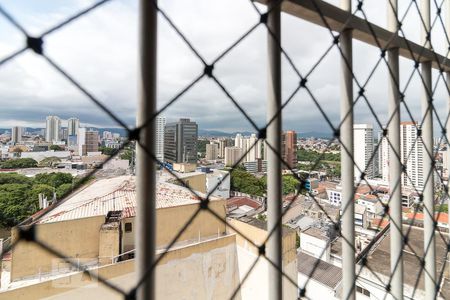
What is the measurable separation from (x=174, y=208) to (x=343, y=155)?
2.20 metres

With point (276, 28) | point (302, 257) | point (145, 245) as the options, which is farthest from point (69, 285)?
point (302, 257)

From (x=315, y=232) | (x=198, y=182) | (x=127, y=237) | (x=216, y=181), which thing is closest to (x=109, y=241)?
(x=127, y=237)

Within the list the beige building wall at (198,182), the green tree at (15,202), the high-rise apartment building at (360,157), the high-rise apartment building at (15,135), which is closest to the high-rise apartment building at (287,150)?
the high-rise apartment building at (360,157)

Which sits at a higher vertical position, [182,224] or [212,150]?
[212,150]

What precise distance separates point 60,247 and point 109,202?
0.73 metres

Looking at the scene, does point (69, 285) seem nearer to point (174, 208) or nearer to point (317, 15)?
point (174, 208)

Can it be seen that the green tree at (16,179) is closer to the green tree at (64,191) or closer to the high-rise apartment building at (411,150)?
the green tree at (64,191)

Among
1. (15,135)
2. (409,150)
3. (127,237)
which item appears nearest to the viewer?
(409,150)

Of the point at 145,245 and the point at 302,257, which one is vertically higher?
the point at 145,245

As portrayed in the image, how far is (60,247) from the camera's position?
2361 millimetres

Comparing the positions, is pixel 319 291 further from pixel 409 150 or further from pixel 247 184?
pixel 247 184

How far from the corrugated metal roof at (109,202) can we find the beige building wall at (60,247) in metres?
0.08

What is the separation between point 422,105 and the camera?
2.98ft

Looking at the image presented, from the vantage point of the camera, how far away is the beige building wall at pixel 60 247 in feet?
7.50
